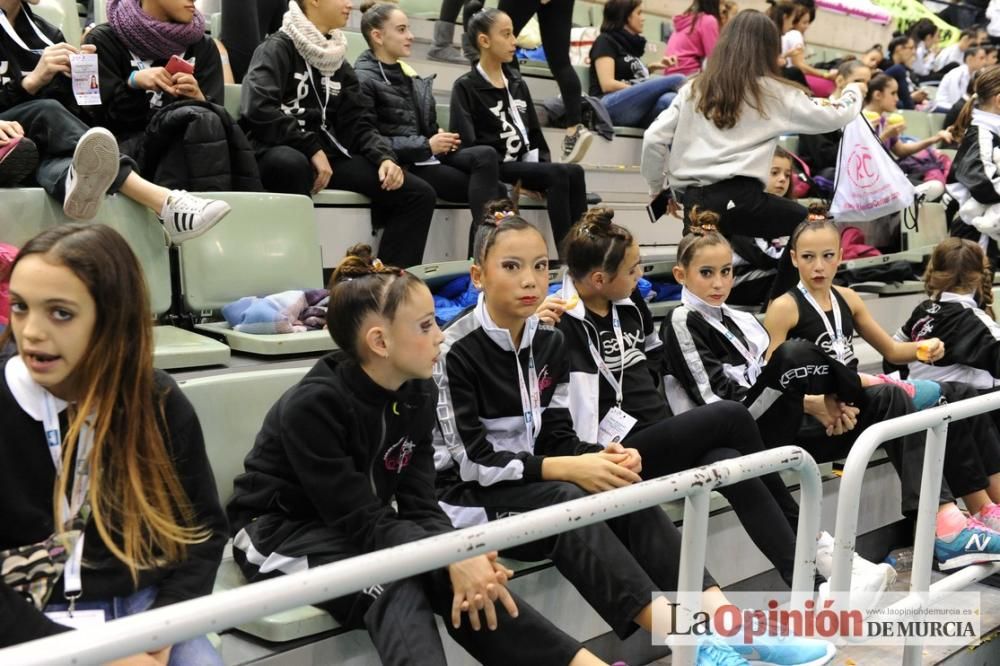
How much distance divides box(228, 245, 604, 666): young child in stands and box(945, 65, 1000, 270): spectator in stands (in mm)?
3648

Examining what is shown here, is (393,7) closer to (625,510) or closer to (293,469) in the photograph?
(293,469)

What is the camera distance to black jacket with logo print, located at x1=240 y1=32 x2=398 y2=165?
3570 mm

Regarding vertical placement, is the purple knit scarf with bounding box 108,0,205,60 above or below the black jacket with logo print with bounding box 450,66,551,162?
above

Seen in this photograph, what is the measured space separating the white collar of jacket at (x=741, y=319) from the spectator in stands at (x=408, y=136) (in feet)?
4.19

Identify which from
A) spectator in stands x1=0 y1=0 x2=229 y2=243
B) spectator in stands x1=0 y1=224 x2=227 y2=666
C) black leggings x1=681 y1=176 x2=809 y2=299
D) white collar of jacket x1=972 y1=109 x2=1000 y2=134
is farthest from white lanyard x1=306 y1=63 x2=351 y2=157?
white collar of jacket x1=972 y1=109 x2=1000 y2=134

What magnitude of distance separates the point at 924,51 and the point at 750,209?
6.99m

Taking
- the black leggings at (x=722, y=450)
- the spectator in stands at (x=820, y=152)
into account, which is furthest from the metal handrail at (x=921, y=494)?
the spectator in stands at (x=820, y=152)

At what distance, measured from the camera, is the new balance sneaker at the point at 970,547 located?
9.23 ft

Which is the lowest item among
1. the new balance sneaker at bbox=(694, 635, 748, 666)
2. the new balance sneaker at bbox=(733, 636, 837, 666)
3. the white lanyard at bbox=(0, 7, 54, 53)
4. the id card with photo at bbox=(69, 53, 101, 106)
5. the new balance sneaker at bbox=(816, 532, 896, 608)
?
the new balance sneaker at bbox=(816, 532, 896, 608)

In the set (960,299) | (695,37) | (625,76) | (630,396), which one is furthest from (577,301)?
(695,37)

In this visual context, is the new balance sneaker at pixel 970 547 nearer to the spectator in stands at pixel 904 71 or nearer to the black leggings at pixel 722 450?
the black leggings at pixel 722 450

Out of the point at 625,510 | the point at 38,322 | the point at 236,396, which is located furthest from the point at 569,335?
the point at 38,322

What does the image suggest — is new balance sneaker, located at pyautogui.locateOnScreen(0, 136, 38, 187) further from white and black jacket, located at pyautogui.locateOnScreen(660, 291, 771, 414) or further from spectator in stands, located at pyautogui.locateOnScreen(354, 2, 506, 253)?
white and black jacket, located at pyautogui.locateOnScreen(660, 291, 771, 414)

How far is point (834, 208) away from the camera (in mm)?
4535
